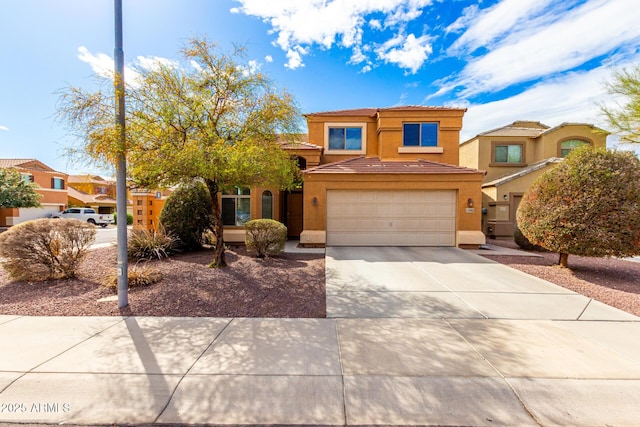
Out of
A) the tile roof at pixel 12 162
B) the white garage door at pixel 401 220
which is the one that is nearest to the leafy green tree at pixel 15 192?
the tile roof at pixel 12 162

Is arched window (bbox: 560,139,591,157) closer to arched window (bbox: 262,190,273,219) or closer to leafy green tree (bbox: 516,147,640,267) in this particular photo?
leafy green tree (bbox: 516,147,640,267)

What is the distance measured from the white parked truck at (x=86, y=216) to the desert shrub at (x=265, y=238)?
26.6 m

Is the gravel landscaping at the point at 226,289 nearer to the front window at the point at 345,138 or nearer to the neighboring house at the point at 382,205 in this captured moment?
the neighboring house at the point at 382,205

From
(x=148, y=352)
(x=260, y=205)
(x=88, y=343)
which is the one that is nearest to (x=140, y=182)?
(x=88, y=343)

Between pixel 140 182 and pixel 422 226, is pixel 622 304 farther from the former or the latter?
pixel 140 182

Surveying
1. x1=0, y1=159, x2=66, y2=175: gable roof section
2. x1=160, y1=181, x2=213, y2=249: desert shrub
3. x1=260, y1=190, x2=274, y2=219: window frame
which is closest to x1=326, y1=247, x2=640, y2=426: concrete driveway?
x1=160, y1=181, x2=213, y2=249: desert shrub

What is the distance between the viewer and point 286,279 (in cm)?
674

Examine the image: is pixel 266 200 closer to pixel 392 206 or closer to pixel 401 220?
pixel 392 206

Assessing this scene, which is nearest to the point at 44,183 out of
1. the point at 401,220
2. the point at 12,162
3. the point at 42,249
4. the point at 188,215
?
the point at 12,162

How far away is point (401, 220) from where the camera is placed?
37.4 ft

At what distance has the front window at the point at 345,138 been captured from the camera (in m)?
14.9

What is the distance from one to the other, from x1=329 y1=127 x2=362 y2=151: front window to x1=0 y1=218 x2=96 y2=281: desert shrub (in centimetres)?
1168

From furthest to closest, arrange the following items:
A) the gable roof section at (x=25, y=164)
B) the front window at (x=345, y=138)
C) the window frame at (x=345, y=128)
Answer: the gable roof section at (x=25, y=164)
the front window at (x=345, y=138)
the window frame at (x=345, y=128)

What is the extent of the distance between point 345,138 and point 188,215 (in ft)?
30.5
